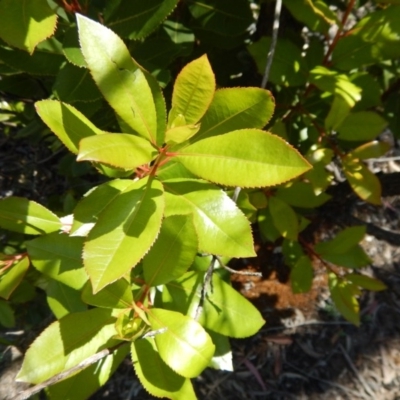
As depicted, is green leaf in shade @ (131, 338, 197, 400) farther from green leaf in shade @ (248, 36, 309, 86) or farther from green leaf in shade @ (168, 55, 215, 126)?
green leaf in shade @ (248, 36, 309, 86)

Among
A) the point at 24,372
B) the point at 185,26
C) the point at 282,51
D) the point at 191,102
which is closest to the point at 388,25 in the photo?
the point at 282,51

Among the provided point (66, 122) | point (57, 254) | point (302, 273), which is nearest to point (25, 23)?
point (66, 122)

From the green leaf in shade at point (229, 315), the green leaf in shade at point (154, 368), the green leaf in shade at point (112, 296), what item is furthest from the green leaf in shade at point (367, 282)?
the green leaf in shade at point (112, 296)

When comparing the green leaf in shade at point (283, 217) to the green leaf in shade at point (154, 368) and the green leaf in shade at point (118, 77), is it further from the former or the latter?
the green leaf in shade at point (118, 77)

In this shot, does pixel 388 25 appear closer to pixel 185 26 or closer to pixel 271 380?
pixel 185 26

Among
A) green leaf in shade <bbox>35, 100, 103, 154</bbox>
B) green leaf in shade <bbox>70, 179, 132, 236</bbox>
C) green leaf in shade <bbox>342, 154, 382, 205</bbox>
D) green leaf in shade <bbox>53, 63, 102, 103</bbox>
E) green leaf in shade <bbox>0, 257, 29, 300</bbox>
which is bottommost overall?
green leaf in shade <bbox>0, 257, 29, 300</bbox>

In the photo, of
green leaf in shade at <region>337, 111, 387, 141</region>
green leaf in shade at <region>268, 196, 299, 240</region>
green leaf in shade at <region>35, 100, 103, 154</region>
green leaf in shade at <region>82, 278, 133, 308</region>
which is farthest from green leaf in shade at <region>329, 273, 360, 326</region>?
green leaf in shade at <region>35, 100, 103, 154</region>

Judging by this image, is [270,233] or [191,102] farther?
[270,233]

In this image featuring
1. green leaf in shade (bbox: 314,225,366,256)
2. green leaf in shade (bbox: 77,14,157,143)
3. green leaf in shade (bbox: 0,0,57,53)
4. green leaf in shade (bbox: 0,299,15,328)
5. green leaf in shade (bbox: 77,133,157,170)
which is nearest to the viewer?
green leaf in shade (bbox: 77,133,157,170)
